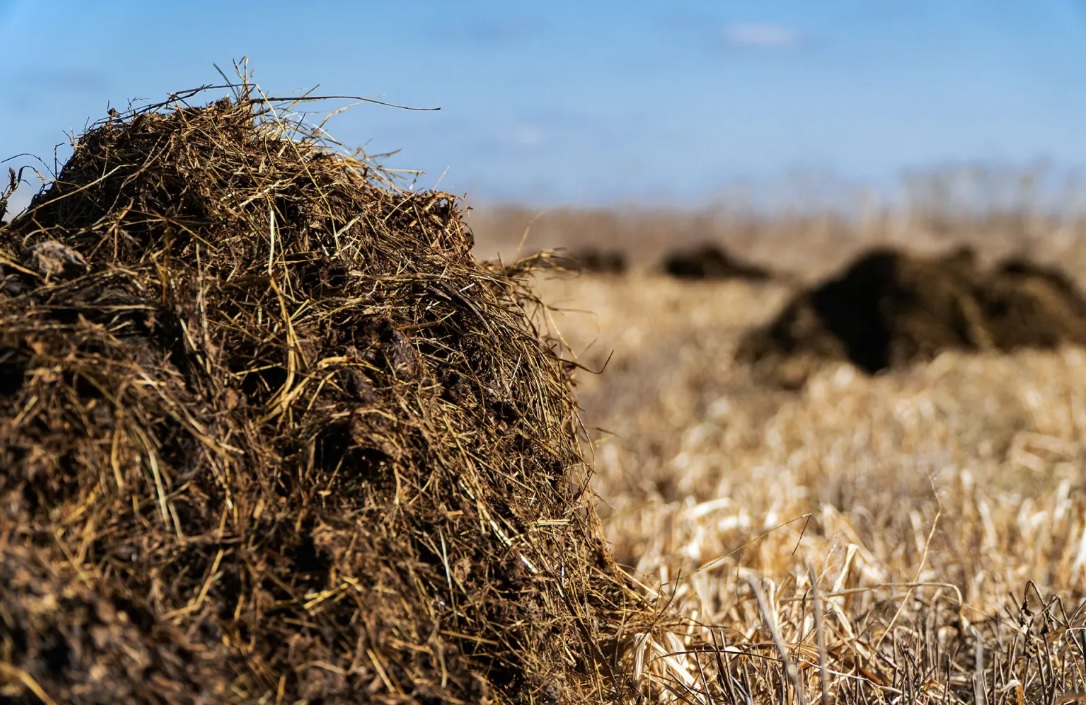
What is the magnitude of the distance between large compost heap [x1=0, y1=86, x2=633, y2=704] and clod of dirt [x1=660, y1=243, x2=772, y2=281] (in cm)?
1849

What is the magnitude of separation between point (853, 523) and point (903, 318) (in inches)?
274

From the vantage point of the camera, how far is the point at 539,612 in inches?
86.7

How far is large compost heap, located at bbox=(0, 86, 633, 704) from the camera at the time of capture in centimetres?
179

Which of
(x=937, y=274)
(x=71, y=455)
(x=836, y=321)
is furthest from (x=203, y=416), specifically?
(x=937, y=274)

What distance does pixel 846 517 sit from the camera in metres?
4.56

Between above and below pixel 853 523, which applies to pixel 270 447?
above

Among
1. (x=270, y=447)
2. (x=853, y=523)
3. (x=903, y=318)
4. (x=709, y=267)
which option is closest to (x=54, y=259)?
(x=270, y=447)

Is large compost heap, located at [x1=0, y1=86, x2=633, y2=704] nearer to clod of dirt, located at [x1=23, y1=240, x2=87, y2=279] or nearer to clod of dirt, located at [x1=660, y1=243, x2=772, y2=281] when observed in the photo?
clod of dirt, located at [x1=23, y1=240, x2=87, y2=279]

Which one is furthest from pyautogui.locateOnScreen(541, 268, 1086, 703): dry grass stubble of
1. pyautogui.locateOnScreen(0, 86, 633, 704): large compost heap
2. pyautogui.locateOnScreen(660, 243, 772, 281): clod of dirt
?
pyautogui.locateOnScreen(660, 243, 772, 281): clod of dirt

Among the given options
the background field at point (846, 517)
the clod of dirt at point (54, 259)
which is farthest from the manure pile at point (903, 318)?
the clod of dirt at point (54, 259)

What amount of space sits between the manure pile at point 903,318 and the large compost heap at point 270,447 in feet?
26.6

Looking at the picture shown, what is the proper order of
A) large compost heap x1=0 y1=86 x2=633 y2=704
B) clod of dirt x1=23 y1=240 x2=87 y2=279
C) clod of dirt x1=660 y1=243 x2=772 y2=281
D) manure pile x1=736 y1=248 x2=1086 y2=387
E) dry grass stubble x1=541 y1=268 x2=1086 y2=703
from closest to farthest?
1. large compost heap x1=0 y1=86 x2=633 y2=704
2. clod of dirt x1=23 y1=240 x2=87 y2=279
3. dry grass stubble x1=541 y1=268 x2=1086 y2=703
4. manure pile x1=736 y1=248 x2=1086 y2=387
5. clod of dirt x1=660 y1=243 x2=772 y2=281

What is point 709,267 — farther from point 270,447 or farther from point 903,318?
point 270,447

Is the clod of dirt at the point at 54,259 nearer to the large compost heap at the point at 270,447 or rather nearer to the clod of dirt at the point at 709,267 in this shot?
the large compost heap at the point at 270,447
